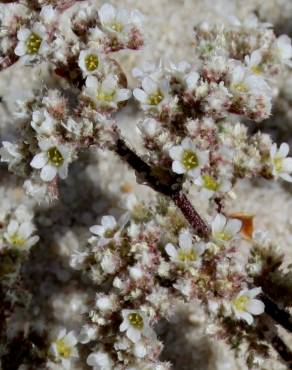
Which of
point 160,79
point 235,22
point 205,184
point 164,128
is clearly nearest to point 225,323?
point 205,184

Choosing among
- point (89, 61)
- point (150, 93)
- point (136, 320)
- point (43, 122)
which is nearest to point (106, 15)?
point (89, 61)

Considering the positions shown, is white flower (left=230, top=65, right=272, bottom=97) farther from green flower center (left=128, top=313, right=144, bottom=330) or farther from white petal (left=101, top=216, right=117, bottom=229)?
green flower center (left=128, top=313, right=144, bottom=330)


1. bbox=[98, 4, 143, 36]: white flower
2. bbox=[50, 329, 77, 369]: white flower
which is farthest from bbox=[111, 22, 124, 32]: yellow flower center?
bbox=[50, 329, 77, 369]: white flower

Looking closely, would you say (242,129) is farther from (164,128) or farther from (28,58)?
(28,58)

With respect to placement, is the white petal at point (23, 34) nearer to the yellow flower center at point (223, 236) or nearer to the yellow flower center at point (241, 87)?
the yellow flower center at point (241, 87)

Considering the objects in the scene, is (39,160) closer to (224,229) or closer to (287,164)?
(224,229)

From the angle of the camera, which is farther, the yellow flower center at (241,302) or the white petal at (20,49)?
the white petal at (20,49)

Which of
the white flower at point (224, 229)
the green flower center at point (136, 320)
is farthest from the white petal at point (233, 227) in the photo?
the green flower center at point (136, 320)
